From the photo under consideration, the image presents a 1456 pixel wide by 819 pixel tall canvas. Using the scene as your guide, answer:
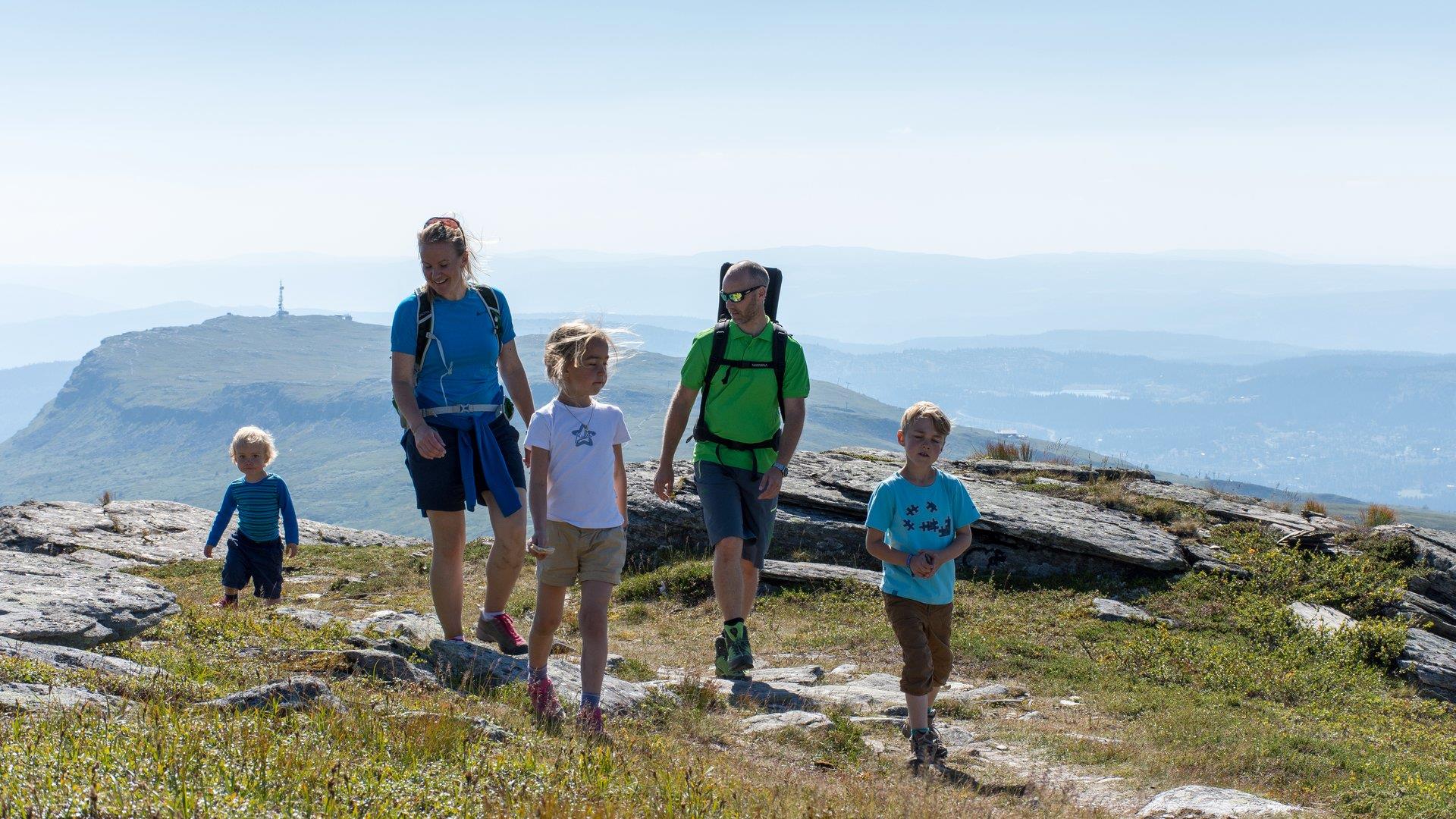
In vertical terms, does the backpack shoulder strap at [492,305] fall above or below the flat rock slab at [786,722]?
above

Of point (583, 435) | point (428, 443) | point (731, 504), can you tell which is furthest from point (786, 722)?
point (428, 443)

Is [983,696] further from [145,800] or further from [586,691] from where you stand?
[145,800]

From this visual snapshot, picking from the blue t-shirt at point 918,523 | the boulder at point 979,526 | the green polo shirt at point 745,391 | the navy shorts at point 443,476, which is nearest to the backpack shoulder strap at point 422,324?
the navy shorts at point 443,476

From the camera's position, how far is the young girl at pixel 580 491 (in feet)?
20.2

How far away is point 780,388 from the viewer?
8.40 m

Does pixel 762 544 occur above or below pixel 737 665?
above

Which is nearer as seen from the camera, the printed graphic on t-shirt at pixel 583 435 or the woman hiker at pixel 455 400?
the printed graphic on t-shirt at pixel 583 435

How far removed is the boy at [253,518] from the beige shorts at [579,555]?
5.32 m

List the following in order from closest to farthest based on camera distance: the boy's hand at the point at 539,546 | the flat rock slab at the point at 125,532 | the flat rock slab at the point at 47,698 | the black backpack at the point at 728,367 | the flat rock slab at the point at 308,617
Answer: the flat rock slab at the point at 47,698, the boy's hand at the point at 539,546, the black backpack at the point at 728,367, the flat rock slab at the point at 308,617, the flat rock slab at the point at 125,532

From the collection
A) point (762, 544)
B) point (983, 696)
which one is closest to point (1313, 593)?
point (983, 696)

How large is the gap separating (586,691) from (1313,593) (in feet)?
33.1

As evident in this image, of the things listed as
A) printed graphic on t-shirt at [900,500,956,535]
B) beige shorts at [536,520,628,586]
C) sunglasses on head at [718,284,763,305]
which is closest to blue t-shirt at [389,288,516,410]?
beige shorts at [536,520,628,586]

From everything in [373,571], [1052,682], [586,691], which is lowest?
[373,571]

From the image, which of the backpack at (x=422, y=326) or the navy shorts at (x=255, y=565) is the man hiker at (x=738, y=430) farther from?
the navy shorts at (x=255, y=565)
